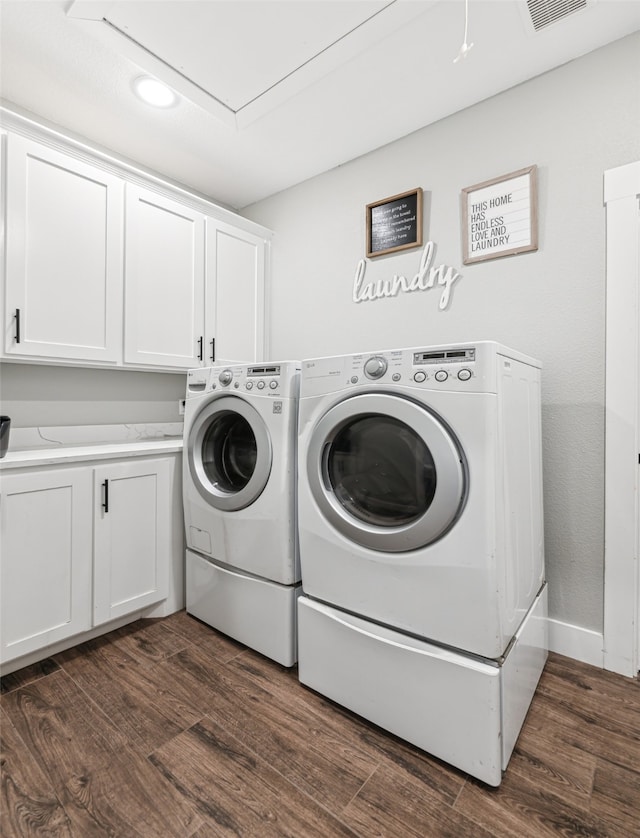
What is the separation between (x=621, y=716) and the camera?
138 cm

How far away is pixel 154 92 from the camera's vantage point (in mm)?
1867

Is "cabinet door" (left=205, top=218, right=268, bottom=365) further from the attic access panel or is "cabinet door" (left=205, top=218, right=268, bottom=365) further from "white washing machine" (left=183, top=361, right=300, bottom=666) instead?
the attic access panel

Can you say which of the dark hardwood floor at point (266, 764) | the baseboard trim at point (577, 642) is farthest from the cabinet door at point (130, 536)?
the baseboard trim at point (577, 642)

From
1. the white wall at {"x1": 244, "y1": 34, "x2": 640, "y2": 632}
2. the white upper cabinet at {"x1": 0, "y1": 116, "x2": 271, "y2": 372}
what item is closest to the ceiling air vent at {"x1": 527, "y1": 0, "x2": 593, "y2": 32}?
the white wall at {"x1": 244, "y1": 34, "x2": 640, "y2": 632}

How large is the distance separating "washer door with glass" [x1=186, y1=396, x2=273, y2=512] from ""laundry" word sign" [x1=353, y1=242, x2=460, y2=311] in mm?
1047

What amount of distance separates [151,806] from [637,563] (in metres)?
1.79

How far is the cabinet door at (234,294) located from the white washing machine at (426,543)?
1254mm

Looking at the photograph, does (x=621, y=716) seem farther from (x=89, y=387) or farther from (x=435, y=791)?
(x=89, y=387)

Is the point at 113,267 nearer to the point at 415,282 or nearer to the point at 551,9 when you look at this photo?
the point at 415,282

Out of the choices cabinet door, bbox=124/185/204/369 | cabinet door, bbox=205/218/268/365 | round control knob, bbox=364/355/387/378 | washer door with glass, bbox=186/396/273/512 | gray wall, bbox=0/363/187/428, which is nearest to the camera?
round control knob, bbox=364/355/387/378

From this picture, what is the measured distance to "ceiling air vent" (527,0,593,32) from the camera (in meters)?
1.44

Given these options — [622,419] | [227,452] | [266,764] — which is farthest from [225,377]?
[622,419]

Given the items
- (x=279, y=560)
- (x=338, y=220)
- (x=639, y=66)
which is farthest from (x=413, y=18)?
(x=279, y=560)

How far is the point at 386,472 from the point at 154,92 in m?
1.98
